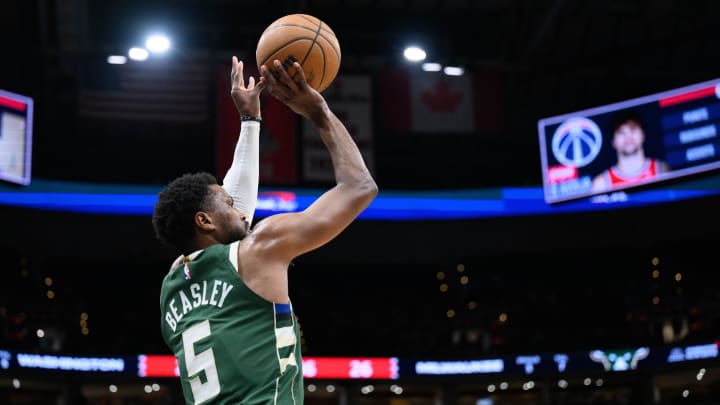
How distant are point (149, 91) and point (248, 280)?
47.4 feet

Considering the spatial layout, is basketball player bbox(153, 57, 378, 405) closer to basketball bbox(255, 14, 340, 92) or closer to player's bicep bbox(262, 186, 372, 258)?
player's bicep bbox(262, 186, 372, 258)

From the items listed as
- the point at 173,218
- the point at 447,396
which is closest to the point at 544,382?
the point at 447,396

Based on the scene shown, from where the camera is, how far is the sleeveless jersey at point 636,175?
47.2 feet

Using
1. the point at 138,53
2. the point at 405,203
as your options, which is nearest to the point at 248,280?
the point at 138,53

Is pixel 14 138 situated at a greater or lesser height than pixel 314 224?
greater

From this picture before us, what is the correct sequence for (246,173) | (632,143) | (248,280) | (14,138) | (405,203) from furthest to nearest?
(405,203), (632,143), (14,138), (246,173), (248,280)

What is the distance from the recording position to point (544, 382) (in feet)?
59.2

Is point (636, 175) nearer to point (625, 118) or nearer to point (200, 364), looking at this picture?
point (625, 118)

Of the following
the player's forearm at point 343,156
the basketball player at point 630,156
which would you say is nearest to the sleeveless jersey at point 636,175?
the basketball player at point 630,156

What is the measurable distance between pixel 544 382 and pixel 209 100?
8608 mm

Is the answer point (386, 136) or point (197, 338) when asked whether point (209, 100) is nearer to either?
point (386, 136)

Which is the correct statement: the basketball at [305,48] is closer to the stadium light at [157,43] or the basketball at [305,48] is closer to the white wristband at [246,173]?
the white wristband at [246,173]

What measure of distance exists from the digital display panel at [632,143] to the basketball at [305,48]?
1119 centimetres

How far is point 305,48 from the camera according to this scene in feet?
11.4
